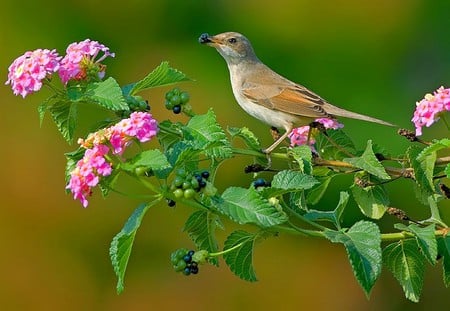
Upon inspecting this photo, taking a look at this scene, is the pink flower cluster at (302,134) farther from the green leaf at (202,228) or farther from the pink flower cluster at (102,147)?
the pink flower cluster at (102,147)

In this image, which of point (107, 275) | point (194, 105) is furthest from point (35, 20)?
point (107, 275)

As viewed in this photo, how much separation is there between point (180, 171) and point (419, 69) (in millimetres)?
4531

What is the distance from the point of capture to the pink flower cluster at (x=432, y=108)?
2.67 meters

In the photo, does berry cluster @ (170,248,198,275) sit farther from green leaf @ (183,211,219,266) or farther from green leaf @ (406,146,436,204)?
green leaf @ (406,146,436,204)

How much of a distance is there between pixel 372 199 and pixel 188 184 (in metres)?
0.70

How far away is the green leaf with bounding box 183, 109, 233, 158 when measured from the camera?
2.42 m

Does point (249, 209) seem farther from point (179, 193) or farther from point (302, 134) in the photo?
point (302, 134)

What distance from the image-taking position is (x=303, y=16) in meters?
6.60

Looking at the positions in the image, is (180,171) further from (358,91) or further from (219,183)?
(358,91)

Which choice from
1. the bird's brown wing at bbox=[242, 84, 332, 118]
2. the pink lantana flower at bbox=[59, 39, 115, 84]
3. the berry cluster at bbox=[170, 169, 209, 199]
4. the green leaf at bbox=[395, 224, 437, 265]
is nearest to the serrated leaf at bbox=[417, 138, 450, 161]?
the green leaf at bbox=[395, 224, 437, 265]

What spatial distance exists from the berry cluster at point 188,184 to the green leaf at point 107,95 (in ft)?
0.77

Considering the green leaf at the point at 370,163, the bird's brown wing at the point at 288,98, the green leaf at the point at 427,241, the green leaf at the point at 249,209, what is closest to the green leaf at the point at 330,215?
the green leaf at the point at 370,163

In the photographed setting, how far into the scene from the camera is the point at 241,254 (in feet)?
8.45

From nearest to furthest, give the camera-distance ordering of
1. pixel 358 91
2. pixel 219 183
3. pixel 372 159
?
pixel 372 159
pixel 219 183
pixel 358 91
